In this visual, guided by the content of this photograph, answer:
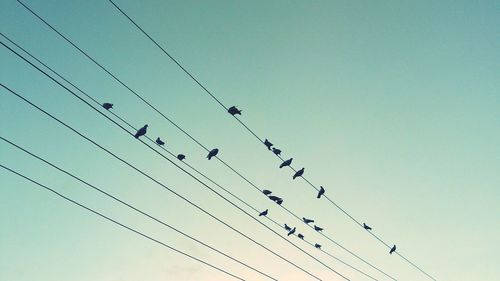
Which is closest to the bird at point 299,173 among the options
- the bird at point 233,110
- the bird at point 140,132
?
the bird at point 233,110

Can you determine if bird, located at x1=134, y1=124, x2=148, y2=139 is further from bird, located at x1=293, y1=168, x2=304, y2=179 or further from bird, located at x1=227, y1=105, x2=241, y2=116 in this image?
bird, located at x1=293, y1=168, x2=304, y2=179

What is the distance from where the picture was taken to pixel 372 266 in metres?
14.0

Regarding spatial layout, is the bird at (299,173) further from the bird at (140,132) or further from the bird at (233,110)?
the bird at (140,132)

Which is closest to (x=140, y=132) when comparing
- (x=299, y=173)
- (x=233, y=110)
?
(x=233, y=110)

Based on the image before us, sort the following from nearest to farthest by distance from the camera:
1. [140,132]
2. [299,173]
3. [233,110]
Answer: [140,132]
[233,110]
[299,173]

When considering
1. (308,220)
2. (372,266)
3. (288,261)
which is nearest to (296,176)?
(308,220)

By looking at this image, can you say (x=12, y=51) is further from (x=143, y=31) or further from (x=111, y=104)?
(x=111, y=104)

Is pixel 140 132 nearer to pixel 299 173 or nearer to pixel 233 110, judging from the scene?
pixel 233 110

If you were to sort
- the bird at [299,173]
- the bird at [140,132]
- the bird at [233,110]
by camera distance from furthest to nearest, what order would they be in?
1. the bird at [299,173]
2. the bird at [233,110]
3. the bird at [140,132]

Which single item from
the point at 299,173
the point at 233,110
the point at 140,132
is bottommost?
the point at 140,132

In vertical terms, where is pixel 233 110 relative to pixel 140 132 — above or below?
above

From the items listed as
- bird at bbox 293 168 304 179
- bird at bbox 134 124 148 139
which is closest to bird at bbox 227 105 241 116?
bird at bbox 134 124 148 139

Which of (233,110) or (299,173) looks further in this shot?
(299,173)

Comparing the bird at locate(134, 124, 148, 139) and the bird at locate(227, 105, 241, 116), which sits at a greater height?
the bird at locate(227, 105, 241, 116)
